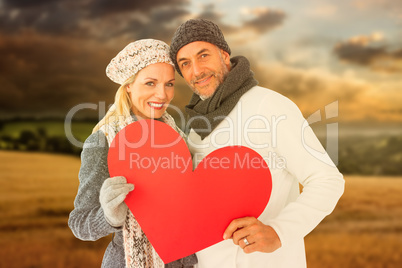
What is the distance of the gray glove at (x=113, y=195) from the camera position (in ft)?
4.06

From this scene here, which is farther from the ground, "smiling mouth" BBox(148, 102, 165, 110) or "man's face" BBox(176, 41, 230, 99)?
"man's face" BBox(176, 41, 230, 99)

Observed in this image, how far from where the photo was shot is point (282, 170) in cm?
148

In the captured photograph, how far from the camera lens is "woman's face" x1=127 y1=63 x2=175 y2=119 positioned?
63.4 inches

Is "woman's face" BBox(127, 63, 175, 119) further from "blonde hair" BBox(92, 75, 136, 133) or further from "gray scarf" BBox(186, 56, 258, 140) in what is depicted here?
"gray scarf" BBox(186, 56, 258, 140)

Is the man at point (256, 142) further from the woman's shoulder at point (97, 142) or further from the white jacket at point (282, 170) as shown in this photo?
the woman's shoulder at point (97, 142)

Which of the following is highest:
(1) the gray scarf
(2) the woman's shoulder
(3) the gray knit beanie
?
(3) the gray knit beanie

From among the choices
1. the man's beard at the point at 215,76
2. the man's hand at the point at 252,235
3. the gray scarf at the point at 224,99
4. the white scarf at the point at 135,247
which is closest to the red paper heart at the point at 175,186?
the man's hand at the point at 252,235

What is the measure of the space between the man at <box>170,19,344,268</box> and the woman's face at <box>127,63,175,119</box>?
4.1 inches

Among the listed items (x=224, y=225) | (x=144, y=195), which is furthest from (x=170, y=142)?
(x=224, y=225)

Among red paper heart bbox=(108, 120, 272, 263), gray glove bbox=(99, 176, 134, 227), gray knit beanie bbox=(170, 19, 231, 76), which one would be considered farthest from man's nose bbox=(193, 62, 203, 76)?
gray glove bbox=(99, 176, 134, 227)

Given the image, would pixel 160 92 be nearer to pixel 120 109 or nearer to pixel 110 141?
pixel 120 109

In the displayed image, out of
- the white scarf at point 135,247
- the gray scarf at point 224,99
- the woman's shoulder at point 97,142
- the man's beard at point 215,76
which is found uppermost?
the man's beard at point 215,76

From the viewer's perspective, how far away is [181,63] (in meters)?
1.68

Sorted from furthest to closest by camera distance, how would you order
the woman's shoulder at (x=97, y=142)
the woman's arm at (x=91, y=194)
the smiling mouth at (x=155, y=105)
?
the smiling mouth at (x=155, y=105)
the woman's shoulder at (x=97, y=142)
the woman's arm at (x=91, y=194)
